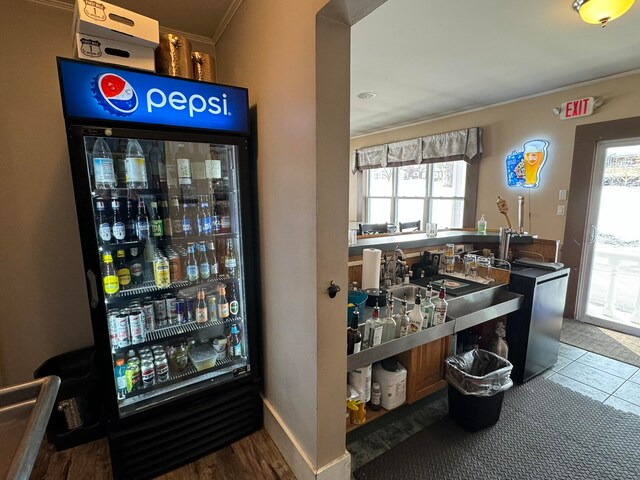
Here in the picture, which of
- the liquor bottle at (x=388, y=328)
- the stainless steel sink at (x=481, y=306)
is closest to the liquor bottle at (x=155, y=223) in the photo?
the liquor bottle at (x=388, y=328)

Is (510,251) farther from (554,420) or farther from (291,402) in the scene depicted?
(291,402)

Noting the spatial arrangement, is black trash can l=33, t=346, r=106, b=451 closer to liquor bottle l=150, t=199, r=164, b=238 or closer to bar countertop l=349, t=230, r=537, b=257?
liquor bottle l=150, t=199, r=164, b=238

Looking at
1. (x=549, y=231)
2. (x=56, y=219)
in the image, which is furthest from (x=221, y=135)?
(x=549, y=231)

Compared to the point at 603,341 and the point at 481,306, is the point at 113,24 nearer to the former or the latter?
the point at 481,306

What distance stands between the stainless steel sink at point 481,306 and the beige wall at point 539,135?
6.61ft

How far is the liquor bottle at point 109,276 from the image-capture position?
1.48 metres

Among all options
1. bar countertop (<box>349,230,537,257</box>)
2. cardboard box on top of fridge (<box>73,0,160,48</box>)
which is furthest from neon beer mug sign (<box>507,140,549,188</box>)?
cardboard box on top of fridge (<box>73,0,160,48</box>)

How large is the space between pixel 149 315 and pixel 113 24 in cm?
137

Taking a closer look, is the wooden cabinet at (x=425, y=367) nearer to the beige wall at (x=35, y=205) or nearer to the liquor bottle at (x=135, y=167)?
the liquor bottle at (x=135, y=167)

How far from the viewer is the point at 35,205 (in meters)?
1.76

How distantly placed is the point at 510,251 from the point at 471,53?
1.75m

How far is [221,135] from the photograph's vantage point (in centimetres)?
154

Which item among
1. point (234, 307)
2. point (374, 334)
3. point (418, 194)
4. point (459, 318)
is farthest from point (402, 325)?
point (418, 194)

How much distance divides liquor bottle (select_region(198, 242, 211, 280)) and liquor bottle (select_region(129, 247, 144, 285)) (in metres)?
0.30
